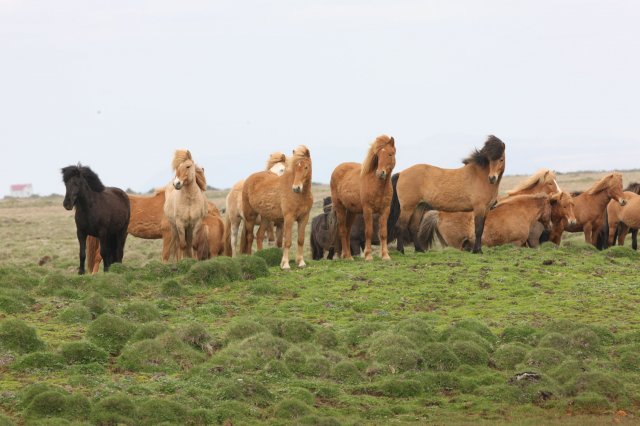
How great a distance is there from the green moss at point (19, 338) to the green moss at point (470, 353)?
538cm

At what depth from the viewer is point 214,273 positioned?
59.5 feet

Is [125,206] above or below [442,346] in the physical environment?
above

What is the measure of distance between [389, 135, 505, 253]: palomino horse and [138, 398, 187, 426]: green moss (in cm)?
1132

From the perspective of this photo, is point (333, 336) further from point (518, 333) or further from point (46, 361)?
point (46, 361)

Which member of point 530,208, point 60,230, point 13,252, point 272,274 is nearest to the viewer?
point 272,274

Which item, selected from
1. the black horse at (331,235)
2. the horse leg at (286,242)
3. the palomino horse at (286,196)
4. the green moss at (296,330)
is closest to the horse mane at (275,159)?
the black horse at (331,235)

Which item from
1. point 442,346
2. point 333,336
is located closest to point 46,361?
point 333,336

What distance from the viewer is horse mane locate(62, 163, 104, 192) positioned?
1994 centimetres

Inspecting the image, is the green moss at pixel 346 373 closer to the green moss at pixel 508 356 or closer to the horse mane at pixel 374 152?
the green moss at pixel 508 356

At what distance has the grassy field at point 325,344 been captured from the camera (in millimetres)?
11469

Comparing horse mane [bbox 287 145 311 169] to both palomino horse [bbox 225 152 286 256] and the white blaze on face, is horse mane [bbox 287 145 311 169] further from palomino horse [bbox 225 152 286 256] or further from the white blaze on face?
the white blaze on face

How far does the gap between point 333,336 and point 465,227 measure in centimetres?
966

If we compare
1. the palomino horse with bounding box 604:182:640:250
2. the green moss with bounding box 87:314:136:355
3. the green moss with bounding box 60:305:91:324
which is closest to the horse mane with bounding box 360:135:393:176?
the green moss with bounding box 60:305:91:324

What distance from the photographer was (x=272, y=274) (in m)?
18.8
